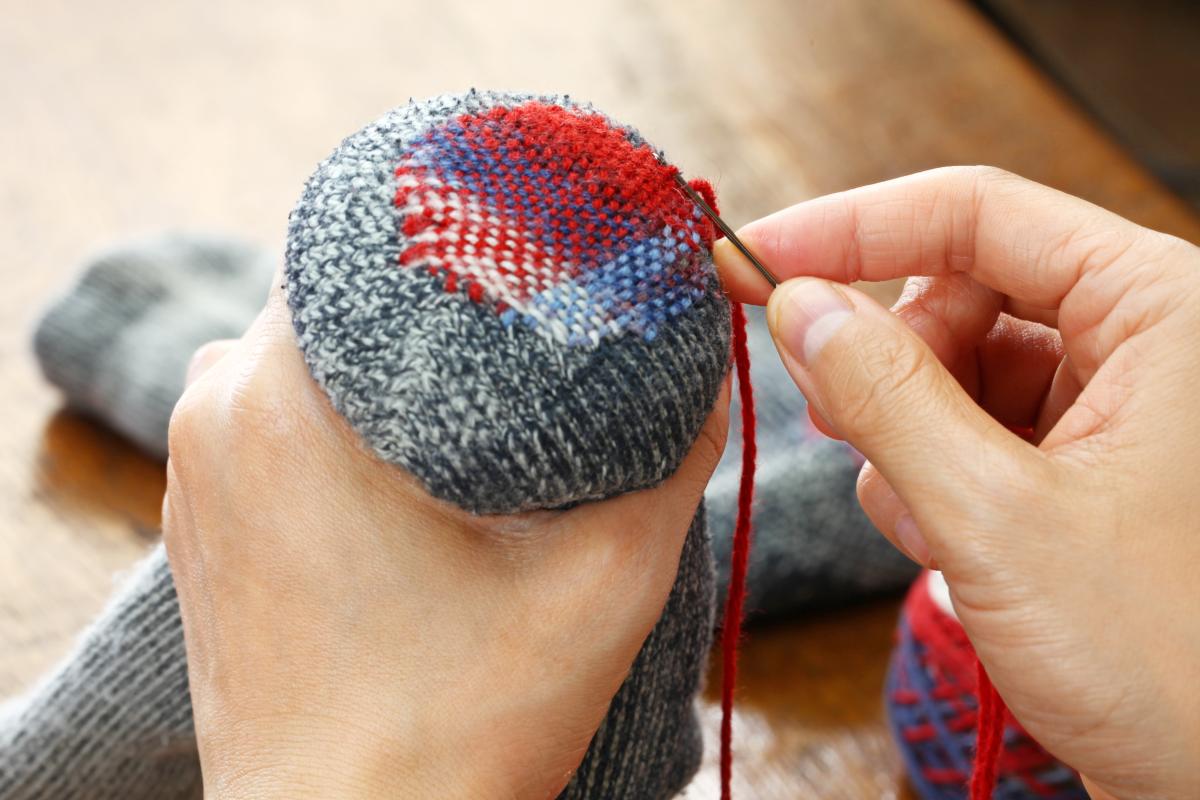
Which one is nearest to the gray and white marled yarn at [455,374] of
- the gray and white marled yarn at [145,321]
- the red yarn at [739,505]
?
the red yarn at [739,505]

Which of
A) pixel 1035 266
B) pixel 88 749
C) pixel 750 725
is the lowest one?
pixel 750 725

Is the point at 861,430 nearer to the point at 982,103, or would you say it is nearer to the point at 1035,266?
the point at 1035,266

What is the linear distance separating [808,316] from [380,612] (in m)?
0.22

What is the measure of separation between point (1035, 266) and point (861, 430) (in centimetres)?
13

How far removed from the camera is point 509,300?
1.47 feet

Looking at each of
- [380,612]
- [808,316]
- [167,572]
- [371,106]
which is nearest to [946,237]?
[808,316]

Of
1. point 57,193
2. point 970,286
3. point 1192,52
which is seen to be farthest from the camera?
point 1192,52

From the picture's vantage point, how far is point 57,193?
1152 millimetres

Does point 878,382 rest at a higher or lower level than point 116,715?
higher

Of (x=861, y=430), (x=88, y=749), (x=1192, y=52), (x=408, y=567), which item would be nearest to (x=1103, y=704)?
(x=861, y=430)

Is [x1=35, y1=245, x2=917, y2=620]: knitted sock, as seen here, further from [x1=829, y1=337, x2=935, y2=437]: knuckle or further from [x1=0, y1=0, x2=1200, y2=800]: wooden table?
[x1=829, y1=337, x2=935, y2=437]: knuckle

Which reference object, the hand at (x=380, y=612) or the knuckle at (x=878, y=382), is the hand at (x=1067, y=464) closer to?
the knuckle at (x=878, y=382)

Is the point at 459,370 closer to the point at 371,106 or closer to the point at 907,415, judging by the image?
the point at 907,415

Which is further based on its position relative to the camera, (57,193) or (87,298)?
(57,193)
